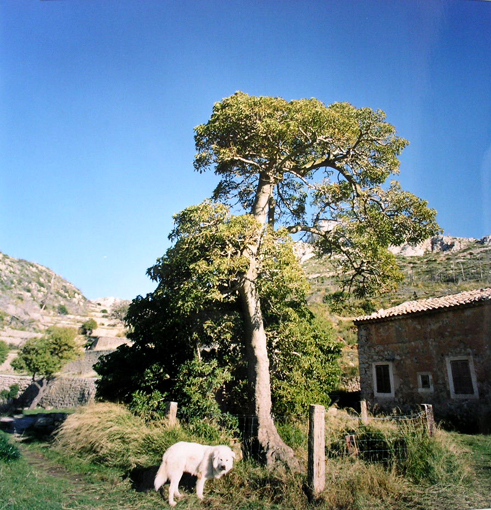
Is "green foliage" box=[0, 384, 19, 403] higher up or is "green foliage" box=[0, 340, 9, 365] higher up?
"green foliage" box=[0, 340, 9, 365]

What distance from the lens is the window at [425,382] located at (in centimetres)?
969

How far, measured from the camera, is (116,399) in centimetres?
739

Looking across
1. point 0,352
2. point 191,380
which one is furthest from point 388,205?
point 0,352

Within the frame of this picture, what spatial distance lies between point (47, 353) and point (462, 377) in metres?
18.0

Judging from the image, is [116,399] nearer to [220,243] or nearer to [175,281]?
[175,281]

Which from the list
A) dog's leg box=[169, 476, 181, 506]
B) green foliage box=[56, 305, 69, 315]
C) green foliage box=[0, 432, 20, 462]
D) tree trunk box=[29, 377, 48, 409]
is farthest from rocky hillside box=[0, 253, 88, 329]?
dog's leg box=[169, 476, 181, 506]

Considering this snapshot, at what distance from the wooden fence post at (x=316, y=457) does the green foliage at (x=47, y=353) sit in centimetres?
1729

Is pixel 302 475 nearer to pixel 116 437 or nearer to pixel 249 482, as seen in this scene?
pixel 249 482

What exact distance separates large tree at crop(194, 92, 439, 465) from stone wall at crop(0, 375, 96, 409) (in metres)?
12.6

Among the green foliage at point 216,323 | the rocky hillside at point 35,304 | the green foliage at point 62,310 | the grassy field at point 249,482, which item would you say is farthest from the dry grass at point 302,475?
the green foliage at point 62,310

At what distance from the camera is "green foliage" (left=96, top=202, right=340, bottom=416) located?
19.0ft

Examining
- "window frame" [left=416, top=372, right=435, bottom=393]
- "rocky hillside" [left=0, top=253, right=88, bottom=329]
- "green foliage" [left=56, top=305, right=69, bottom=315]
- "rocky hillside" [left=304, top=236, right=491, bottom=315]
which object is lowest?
"window frame" [left=416, top=372, right=435, bottom=393]

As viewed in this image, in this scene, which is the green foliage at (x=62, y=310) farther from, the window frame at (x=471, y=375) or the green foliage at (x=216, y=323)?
the window frame at (x=471, y=375)

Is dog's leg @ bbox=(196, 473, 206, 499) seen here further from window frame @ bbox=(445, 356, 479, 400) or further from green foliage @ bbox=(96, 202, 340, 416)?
window frame @ bbox=(445, 356, 479, 400)
